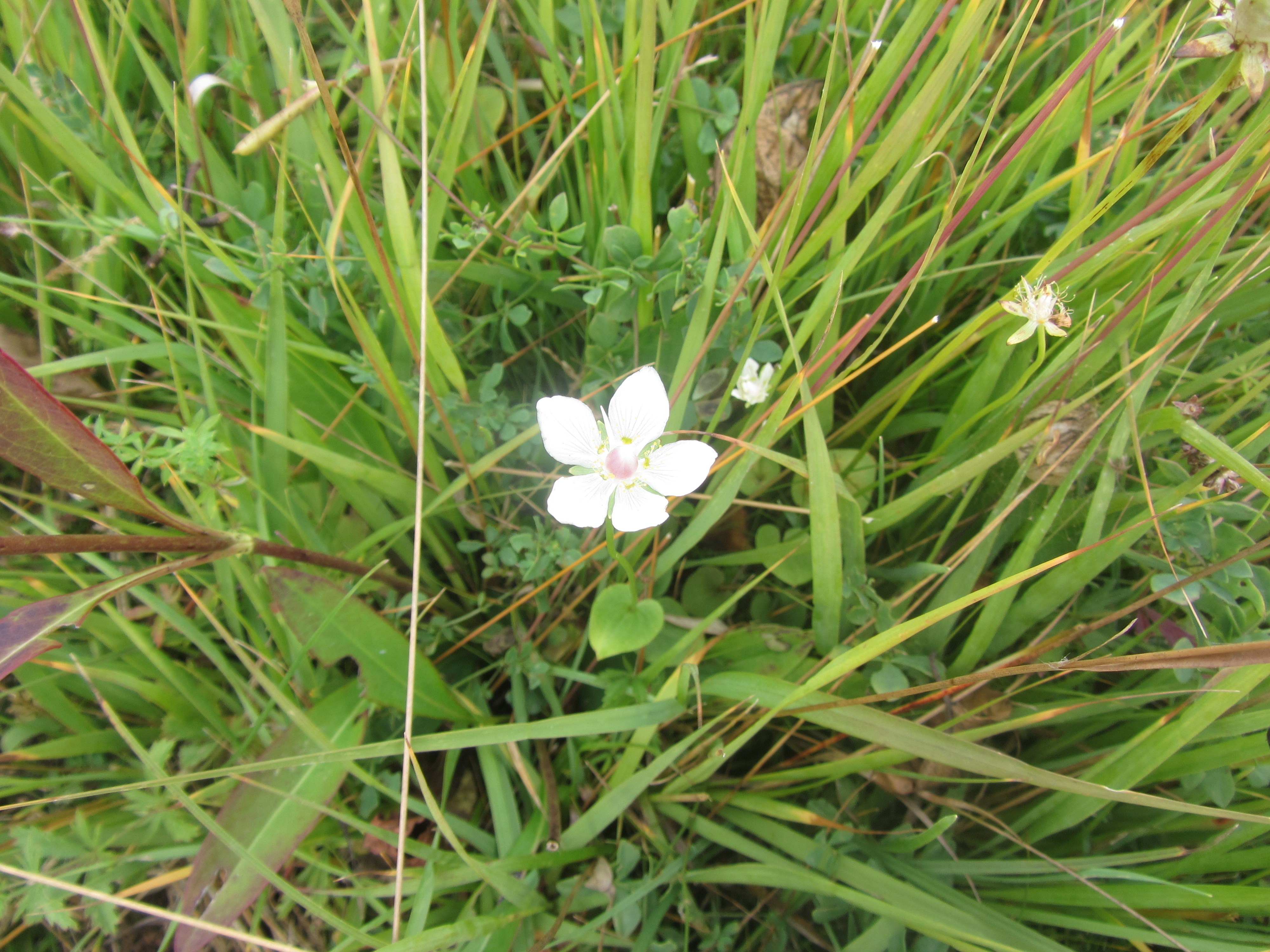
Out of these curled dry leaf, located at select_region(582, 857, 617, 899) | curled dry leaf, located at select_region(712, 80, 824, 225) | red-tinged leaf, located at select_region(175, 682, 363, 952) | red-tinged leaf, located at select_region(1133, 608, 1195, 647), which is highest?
curled dry leaf, located at select_region(712, 80, 824, 225)

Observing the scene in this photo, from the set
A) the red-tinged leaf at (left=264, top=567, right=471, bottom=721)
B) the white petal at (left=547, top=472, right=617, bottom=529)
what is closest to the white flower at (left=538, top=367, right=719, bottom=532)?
the white petal at (left=547, top=472, right=617, bottom=529)

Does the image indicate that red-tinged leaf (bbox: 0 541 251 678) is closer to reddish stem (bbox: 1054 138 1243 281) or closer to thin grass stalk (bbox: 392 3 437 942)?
thin grass stalk (bbox: 392 3 437 942)

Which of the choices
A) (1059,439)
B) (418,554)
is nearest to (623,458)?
(418,554)

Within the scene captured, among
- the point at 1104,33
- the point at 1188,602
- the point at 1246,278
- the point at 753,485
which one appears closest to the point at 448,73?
the point at 753,485

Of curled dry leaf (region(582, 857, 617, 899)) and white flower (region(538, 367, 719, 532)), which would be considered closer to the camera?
white flower (region(538, 367, 719, 532))

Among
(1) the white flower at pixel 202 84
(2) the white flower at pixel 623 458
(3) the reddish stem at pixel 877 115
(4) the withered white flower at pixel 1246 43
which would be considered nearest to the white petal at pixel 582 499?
(2) the white flower at pixel 623 458

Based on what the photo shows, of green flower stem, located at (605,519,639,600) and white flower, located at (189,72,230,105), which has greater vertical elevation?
white flower, located at (189,72,230,105)

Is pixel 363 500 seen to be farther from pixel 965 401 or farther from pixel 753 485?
pixel 965 401

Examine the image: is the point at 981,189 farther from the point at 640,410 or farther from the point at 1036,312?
the point at 640,410
